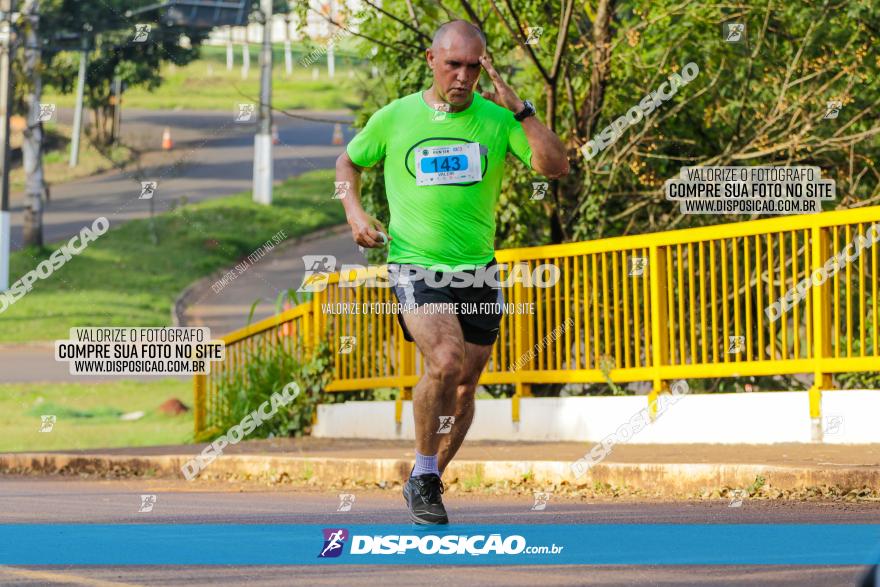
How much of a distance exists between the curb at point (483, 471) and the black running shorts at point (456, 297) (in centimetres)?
190

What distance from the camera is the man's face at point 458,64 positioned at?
7.70 meters

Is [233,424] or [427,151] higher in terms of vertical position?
[427,151]

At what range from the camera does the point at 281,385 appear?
16328mm

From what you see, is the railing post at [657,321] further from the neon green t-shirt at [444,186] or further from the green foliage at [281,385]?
the green foliage at [281,385]

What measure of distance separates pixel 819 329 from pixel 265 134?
120 feet

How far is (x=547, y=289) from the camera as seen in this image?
43.1ft

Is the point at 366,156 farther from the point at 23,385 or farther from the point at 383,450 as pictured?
the point at 23,385

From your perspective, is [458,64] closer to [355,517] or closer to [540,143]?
[540,143]

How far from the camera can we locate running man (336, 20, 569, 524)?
7.74 metres

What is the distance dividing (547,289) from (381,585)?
292 inches

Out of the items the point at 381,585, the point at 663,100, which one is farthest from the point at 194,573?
the point at 663,100

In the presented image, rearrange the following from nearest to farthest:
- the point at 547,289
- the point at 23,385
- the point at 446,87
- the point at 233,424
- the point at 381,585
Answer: the point at 381,585
the point at 446,87
the point at 547,289
the point at 233,424
the point at 23,385

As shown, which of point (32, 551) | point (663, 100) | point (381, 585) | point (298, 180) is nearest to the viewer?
point (381, 585)

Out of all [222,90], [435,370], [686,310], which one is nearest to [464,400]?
[435,370]
